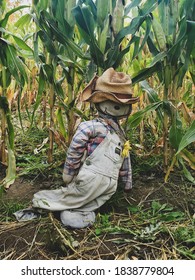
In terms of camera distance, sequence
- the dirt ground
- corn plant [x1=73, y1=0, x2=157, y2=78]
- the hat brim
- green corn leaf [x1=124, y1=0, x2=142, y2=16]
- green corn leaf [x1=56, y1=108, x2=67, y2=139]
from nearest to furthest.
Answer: the dirt ground → the hat brim → corn plant [x1=73, y1=0, x2=157, y2=78] → green corn leaf [x1=124, y1=0, x2=142, y2=16] → green corn leaf [x1=56, y1=108, x2=67, y2=139]

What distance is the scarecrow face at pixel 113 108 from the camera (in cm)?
165

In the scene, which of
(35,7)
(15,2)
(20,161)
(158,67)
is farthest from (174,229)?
(15,2)

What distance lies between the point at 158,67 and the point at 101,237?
0.92 metres

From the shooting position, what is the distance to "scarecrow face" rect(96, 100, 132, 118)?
1648mm

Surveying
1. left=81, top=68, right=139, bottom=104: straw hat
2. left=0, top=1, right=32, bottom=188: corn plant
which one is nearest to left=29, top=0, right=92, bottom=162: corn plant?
left=0, top=1, right=32, bottom=188: corn plant

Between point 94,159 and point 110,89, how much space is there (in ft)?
1.05

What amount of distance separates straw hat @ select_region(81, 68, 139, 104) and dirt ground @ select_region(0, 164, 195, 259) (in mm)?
510

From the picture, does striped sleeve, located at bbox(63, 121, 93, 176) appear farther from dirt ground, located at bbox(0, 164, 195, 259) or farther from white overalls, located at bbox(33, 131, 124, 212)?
dirt ground, located at bbox(0, 164, 195, 259)

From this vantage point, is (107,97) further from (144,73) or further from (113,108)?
(144,73)

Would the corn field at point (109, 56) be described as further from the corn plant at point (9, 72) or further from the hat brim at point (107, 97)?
the hat brim at point (107, 97)

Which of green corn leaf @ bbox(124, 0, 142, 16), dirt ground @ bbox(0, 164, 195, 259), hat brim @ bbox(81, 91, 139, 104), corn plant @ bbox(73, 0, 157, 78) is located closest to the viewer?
dirt ground @ bbox(0, 164, 195, 259)

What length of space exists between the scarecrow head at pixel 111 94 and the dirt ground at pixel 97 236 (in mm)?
449

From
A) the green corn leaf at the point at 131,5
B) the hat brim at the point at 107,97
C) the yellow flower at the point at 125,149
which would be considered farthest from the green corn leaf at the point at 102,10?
the yellow flower at the point at 125,149

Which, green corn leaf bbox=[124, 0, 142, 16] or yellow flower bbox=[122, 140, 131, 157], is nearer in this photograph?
yellow flower bbox=[122, 140, 131, 157]
